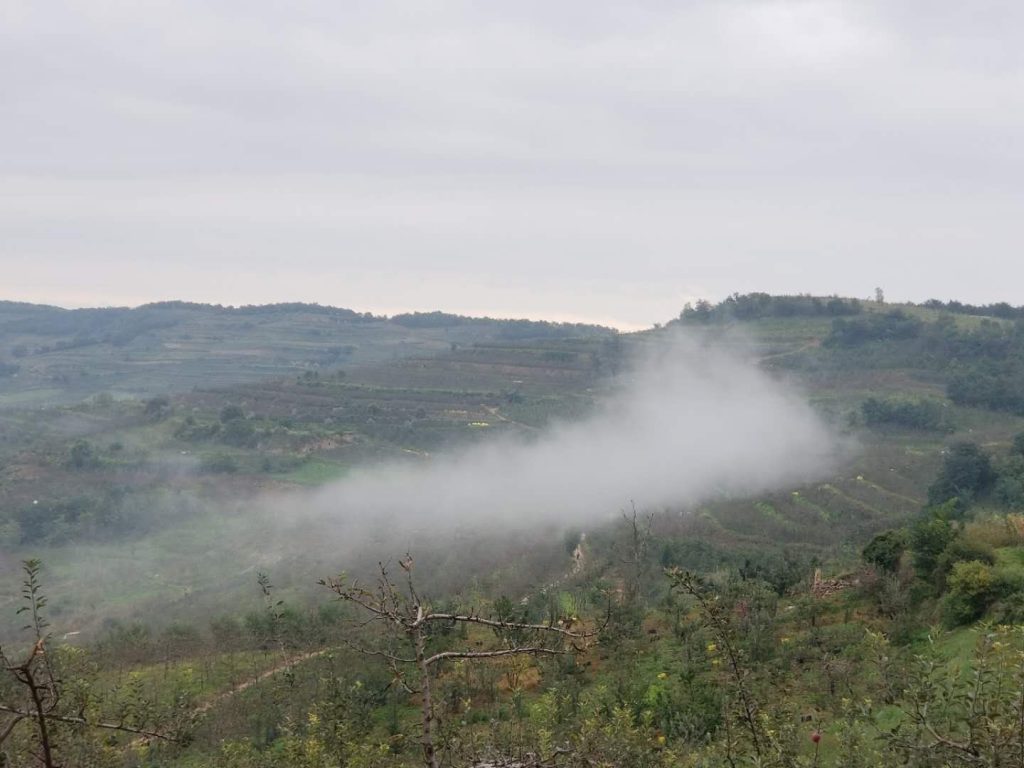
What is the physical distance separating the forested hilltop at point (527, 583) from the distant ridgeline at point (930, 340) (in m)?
0.29

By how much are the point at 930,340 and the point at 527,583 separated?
55969 mm

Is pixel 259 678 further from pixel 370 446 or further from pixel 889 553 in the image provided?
pixel 370 446

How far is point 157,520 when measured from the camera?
49.8 metres

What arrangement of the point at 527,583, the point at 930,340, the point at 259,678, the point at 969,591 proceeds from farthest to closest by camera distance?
the point at 930,340 < the point at 527,583 < the point at 259,678 < the point at 969,591

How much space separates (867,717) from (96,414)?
83282mm

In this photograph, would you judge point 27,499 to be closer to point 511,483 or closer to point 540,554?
point 511,483

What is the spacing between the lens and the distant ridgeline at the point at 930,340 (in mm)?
55438

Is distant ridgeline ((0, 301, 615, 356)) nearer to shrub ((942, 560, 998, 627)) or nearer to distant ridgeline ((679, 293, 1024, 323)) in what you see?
distant ridgeline ((679, 293, 1024, 323))

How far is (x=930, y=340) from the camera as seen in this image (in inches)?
2746

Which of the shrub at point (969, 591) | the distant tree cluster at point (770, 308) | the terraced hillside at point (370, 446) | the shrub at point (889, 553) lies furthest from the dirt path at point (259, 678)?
the distant tree cluster at point (770, 308)

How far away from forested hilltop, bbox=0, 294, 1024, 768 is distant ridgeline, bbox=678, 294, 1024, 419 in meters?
0.29

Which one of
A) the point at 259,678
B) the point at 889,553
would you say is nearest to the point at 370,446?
the point at 259,678

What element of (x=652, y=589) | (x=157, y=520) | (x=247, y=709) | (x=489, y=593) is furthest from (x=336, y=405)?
(x=247, y=709)

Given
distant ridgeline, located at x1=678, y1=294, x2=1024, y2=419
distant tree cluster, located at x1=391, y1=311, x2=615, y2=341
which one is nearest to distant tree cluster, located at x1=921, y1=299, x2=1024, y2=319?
distant ridgeline, located at x1=678, y1=294, x2=1024, y2=419
